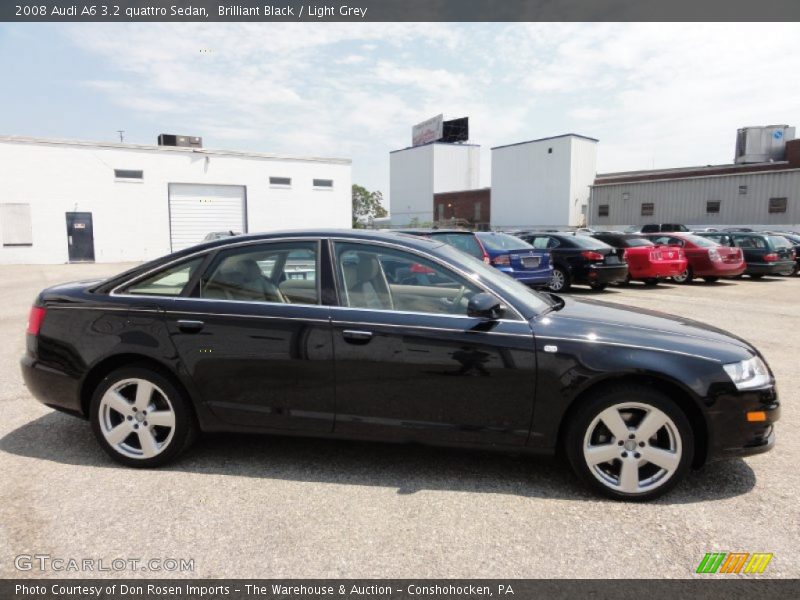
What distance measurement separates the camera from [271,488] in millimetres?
3422

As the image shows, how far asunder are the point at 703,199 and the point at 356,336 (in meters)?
39.2

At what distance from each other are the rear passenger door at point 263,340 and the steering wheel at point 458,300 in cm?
78

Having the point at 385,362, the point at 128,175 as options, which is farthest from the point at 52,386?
the point at 128,175

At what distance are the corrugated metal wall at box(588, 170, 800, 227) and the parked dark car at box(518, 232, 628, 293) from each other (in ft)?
86.0

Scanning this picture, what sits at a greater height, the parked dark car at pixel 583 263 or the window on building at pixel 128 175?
the window on building at pixel 128 175

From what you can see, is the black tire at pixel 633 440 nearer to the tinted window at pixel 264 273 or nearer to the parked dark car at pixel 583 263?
the tinted window at pixel 264 273

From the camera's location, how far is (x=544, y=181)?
47781 millimetres

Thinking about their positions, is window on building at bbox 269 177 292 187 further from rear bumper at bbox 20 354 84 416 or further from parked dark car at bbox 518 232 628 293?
rear bumper at bbox 20 354 84 416

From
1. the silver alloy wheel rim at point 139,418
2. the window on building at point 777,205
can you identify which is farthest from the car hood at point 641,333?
the window on building at point 777,205

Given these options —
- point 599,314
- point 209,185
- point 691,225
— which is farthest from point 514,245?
point 691,225

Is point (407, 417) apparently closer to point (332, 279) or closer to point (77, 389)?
point (332, 279)

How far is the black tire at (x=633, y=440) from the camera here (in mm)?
3180

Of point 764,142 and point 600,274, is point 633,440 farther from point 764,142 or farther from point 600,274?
point 764,142

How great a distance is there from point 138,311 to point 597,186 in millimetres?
43906
